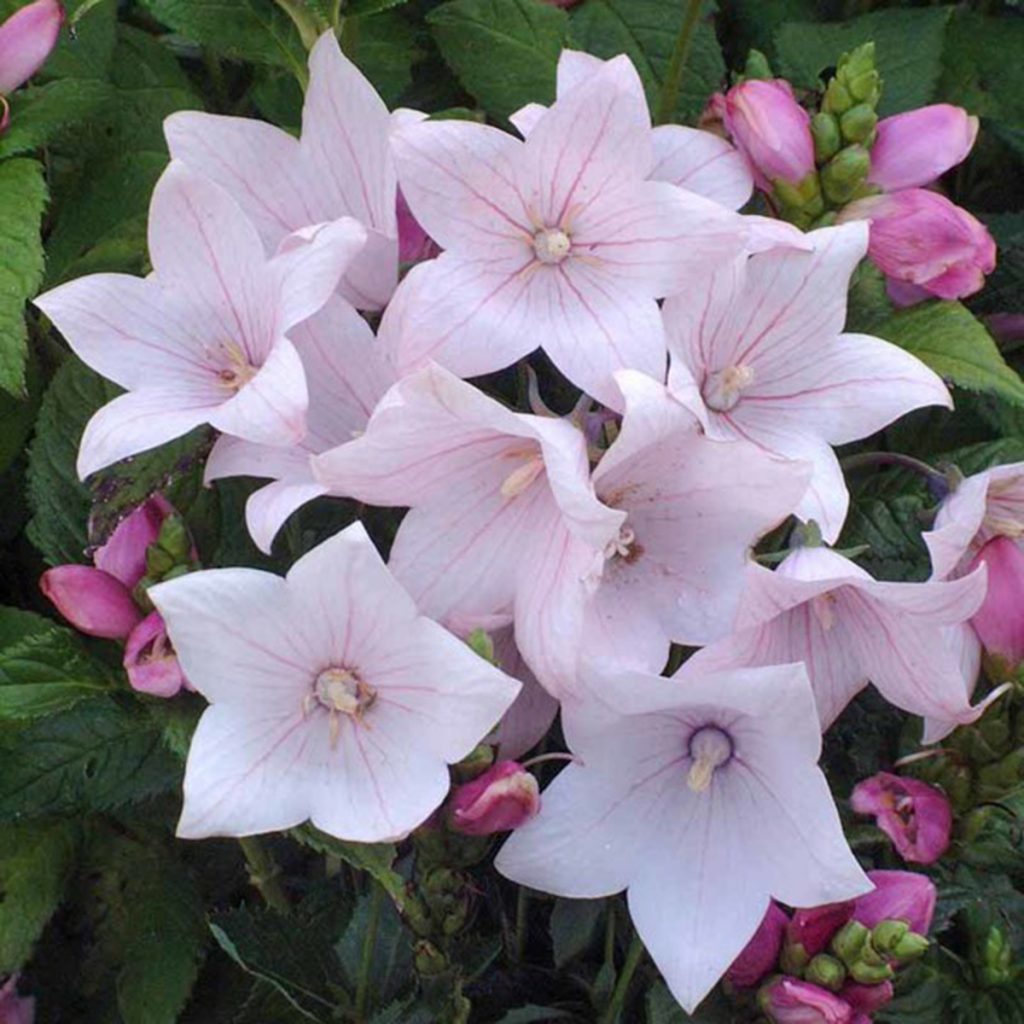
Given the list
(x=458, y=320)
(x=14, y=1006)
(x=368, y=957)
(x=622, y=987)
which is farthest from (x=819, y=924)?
(x=14, y=1006)

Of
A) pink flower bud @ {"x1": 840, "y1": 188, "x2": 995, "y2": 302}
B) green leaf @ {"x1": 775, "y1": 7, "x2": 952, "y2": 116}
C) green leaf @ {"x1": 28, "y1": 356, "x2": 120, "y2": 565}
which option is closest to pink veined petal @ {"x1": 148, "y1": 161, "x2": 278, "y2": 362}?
green leaf @ {"x1": 28, "y1": 356, "x2": 120, "y2": 565}

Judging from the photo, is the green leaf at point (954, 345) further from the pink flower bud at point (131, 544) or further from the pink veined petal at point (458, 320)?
the pink flower bud at point (131, 544)

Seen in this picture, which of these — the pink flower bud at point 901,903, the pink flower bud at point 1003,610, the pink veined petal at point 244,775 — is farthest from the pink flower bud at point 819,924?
the pink veined petal at point 244,775

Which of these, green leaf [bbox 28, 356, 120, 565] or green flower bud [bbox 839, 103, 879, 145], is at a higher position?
green flower bud [bbox 839, 103, 879, 145]

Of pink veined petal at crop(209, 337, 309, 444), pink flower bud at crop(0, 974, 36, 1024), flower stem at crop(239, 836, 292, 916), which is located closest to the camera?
pink veined petal at crop(209, 337, 309, 444)

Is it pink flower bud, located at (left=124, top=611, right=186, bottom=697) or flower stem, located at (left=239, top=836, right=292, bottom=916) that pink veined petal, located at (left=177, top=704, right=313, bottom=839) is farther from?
flower stem, located at (left=239, top=836, right=292, bottom=916)

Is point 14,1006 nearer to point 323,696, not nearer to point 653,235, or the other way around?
point 323,696
